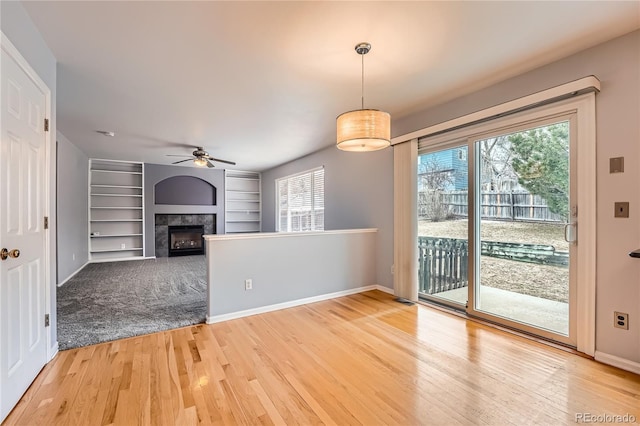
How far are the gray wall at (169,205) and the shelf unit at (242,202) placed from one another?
0.21m

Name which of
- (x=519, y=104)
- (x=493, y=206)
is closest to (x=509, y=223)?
(x=493, y=206)

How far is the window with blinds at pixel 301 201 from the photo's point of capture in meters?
6.12

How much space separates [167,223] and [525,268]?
306 inches

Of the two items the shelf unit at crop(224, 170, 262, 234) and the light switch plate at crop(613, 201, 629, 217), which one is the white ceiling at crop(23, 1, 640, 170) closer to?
→ the light switch plate at crop(613, 201, 629, 217)

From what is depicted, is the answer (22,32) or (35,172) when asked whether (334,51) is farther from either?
(35,172)

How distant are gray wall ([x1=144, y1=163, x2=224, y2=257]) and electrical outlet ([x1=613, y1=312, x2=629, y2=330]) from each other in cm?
799

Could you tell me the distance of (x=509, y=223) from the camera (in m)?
2.92

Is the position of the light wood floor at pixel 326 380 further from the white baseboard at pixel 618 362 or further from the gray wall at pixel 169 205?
the gray wall at pixel 169 205

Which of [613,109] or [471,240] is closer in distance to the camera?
[613,109]

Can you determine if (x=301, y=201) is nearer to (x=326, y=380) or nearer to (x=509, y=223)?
(x=509, y=223)

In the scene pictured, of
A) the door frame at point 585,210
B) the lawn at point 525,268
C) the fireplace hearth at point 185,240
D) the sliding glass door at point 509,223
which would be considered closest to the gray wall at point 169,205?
the fireplace hearth at point 185,240

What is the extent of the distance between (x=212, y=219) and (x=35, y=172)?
6.29 metres

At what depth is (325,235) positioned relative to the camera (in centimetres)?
397

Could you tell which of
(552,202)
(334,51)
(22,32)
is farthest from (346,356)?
(22,32)
